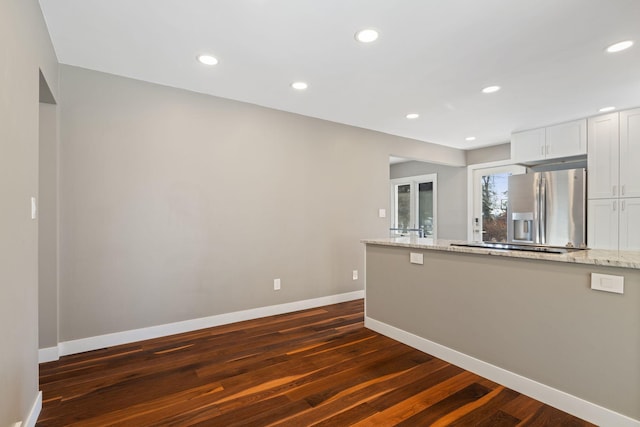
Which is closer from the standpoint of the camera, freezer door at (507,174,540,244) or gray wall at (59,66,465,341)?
gray wall at (59,66,465,341)

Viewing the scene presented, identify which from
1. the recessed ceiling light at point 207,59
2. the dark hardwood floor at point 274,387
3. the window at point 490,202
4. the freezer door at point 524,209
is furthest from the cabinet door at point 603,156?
the recessed ceiling light at point 207,59

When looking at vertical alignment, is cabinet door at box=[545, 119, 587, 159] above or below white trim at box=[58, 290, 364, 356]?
above

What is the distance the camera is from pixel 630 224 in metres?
3.66

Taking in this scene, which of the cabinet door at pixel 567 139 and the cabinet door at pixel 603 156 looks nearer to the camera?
the cabinet door at pixel 603 156

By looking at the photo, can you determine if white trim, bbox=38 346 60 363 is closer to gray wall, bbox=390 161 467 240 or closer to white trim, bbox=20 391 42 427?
white trim, bbox=20 391 42 427

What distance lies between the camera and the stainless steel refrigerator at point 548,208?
403 cm

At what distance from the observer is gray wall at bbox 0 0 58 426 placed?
4.51 ft

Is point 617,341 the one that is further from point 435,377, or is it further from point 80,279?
point 80,279

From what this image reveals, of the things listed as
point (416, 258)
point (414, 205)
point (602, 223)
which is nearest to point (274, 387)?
point (416, 258)

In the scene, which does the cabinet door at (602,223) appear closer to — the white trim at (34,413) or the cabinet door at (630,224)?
the cabinet door at (630,224)

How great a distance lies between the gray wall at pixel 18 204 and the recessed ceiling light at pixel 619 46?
12.3ft

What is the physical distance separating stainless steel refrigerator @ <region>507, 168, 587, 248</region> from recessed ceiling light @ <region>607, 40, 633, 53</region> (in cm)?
200

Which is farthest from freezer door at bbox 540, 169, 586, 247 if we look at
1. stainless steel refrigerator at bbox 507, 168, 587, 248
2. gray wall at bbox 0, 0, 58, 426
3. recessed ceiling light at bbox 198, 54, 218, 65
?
gray wall at bbox 0, 0, 58, 426

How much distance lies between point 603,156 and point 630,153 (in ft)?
0.79
